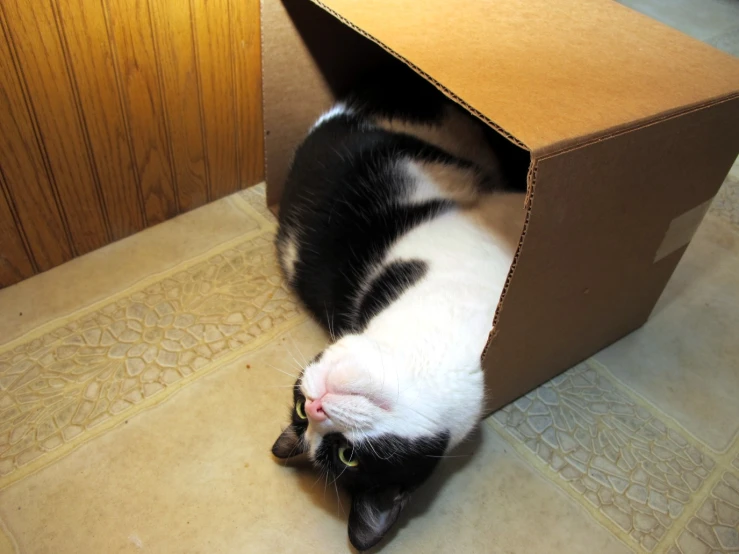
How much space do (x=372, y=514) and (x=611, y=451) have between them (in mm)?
486

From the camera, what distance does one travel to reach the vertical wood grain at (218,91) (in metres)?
1.14

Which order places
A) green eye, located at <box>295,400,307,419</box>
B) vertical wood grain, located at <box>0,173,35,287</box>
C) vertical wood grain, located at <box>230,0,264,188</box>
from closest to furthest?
green eye, located at <box>295,400,307,419</box> < vertical wood grain, located at <box>0,173,35,287</box> < vertical wood grain, located at <box>230,0,264,188</box>

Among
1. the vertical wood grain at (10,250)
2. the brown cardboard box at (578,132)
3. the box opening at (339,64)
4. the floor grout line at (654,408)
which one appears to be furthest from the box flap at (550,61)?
the vertical wood grain at (10,250)

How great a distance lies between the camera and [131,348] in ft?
3.66

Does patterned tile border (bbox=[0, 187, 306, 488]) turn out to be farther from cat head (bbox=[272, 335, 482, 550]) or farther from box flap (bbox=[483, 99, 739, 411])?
box flap (bbox=[483, 99, 739, 411])

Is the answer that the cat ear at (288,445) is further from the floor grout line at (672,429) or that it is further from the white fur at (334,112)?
the white fur at (334,112)

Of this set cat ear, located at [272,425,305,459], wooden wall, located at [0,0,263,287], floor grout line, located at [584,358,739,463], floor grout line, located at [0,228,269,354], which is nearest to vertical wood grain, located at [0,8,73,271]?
wooden wall, located at [0,0,263,287]

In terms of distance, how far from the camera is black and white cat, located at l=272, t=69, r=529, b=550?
78cm

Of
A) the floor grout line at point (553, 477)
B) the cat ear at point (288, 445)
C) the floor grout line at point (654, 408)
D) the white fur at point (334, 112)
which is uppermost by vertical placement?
the white fur at point (334, 112)

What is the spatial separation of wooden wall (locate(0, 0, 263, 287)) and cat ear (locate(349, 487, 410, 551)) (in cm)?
81

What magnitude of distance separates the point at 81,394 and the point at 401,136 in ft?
2.50

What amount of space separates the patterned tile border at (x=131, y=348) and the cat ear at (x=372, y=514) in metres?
0.43

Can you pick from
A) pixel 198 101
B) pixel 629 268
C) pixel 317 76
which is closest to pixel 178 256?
pixel 198 101

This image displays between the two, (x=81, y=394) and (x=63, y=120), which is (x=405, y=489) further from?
(x=63, y=120)
